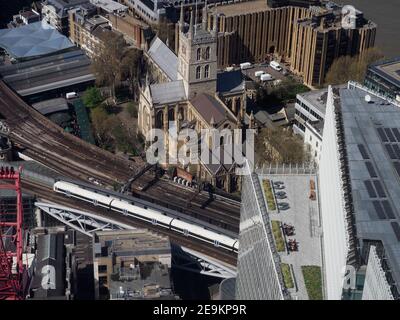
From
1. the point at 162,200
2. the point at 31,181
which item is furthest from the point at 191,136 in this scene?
the point at 31,181

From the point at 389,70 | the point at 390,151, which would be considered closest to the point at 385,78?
the point at 389,70

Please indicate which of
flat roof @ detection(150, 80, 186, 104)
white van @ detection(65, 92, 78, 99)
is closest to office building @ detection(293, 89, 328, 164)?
flat roof @ detection(150, 80, 186, 104)

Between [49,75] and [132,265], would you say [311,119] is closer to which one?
[132,265]

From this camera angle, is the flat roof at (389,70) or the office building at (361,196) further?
the flat roof at (389,70)

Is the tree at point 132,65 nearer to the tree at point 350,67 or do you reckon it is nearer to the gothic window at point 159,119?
the gothic window at point 159,119

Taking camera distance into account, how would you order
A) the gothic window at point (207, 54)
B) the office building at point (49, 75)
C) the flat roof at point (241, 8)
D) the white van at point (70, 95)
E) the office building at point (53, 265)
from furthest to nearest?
1. the flat roof at point (241, 8)
2. the white van at point (70, 95)
3. the office building at point (49, 75)
4. the gothic window at point (207, 54)
5. the office building at point (53, 265)

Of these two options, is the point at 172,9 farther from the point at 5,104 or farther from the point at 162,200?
the point at 162,200

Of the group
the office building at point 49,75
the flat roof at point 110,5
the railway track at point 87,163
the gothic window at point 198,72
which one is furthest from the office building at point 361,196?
the flat roof at point 110,5
